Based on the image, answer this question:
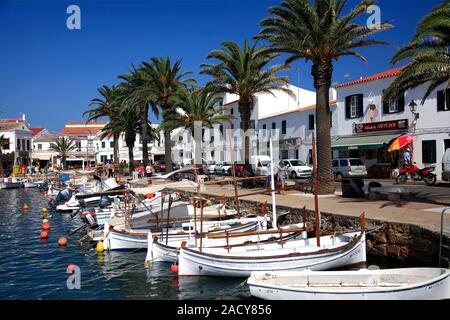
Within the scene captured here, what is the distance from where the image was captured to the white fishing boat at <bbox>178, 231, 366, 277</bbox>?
1216cm

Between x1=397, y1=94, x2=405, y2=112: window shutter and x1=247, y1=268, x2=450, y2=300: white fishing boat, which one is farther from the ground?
x1=397, y1=94, x2=405, y2=112: window shutter

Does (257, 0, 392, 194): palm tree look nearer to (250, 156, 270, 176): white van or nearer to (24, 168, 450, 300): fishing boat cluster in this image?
(24, 168, 450, 300): fishing boat cluster

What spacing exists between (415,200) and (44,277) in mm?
15487

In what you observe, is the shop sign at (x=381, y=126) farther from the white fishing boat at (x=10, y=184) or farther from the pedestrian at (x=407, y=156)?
the white fishing boat at (x=10, y=184)

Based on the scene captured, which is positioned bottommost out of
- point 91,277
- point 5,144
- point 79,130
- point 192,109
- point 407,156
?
point 91,277

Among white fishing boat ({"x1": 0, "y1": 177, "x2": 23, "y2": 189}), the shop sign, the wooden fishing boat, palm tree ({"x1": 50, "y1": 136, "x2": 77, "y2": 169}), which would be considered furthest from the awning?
palm tree ({"x1": 50, "y1": 136, "x2": 77, "y2": 169})

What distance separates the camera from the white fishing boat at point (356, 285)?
8922mm

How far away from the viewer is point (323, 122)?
22.0 metres

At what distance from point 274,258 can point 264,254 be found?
806 millimetres

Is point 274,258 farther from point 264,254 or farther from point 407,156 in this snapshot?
point 407,156

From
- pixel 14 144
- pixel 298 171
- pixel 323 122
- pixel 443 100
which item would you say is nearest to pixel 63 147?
pixel 14 144

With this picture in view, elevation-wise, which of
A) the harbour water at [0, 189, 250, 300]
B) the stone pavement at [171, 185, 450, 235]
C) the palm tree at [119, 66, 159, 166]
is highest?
the palm tree at [119, 66, 159, 166]

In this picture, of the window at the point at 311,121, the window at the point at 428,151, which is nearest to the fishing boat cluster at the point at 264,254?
the window at the point at 428,151
